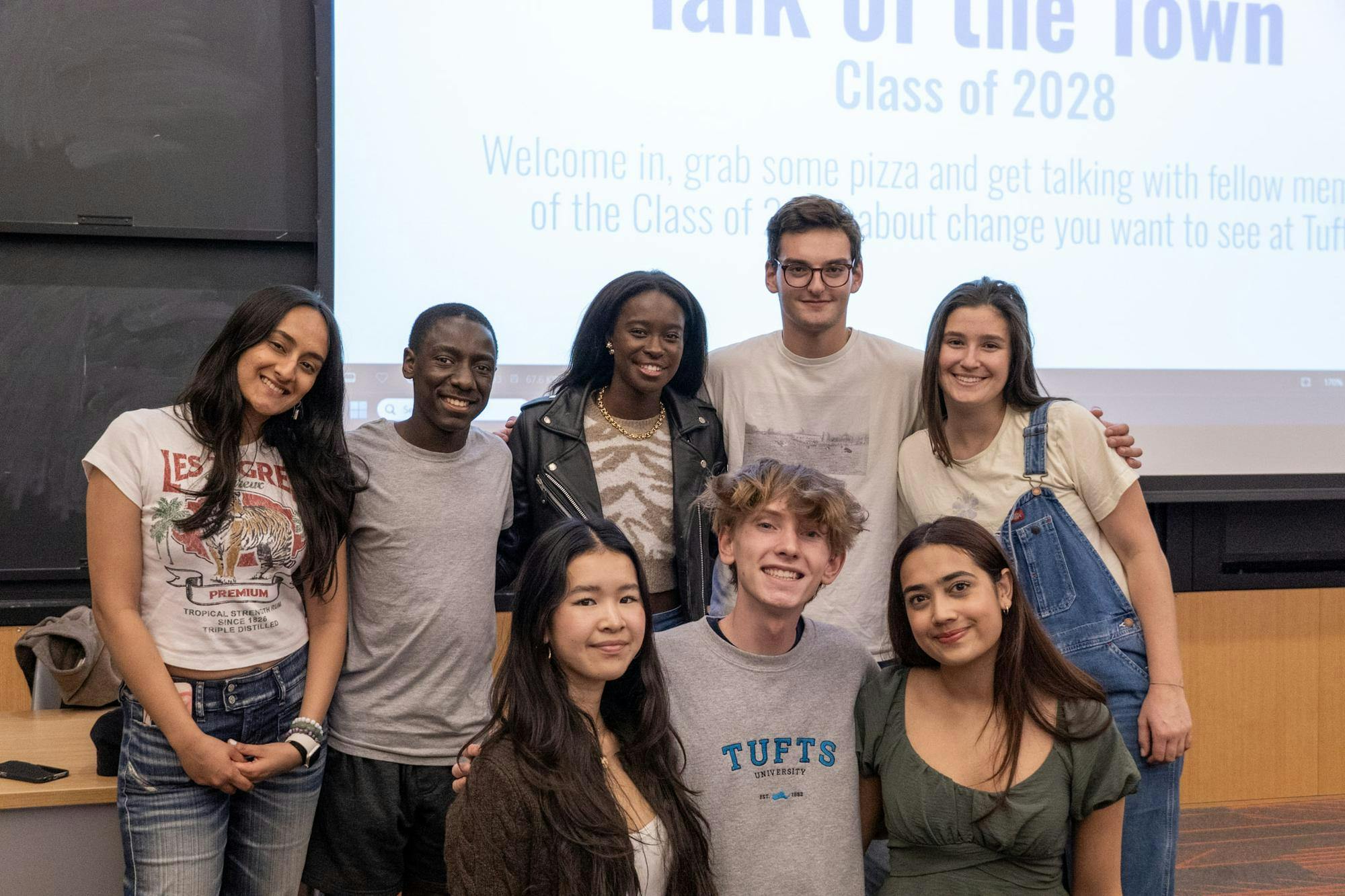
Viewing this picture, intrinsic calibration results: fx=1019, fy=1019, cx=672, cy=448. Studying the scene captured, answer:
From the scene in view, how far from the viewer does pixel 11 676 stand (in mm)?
2795

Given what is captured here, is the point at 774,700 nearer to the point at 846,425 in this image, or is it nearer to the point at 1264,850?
the point at 846,425

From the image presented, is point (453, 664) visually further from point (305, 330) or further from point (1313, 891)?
point (1313, 891)

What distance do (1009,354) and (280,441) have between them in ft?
4.31

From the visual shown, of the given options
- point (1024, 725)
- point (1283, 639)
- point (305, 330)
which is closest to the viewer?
point (1024, 725)

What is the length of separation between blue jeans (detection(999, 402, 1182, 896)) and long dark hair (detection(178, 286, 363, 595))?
1168mm

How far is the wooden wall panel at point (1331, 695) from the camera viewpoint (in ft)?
11.8

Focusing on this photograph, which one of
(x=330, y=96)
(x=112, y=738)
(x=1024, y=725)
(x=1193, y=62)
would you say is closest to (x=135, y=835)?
(x=112, y=738)

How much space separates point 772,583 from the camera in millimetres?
1508

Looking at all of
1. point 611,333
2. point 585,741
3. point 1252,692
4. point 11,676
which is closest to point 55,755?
point 11,676

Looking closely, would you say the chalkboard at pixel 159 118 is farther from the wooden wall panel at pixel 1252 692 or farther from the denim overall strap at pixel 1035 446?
the wooden wall panel at pixel 1252 692

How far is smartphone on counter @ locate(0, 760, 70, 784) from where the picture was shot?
178 cm

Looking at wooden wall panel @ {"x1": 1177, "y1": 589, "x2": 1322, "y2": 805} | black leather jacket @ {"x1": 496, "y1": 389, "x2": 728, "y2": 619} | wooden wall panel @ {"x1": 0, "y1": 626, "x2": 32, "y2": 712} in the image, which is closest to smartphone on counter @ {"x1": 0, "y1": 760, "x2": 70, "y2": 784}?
black leather jacket @ {"x1": 496, "y1": 389, "x2": 728, "y2": 619}

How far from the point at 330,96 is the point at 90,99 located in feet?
2.12

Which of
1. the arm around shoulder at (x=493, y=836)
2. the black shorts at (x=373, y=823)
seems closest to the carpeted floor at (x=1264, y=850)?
the black shorts at (x=373, y=823)
